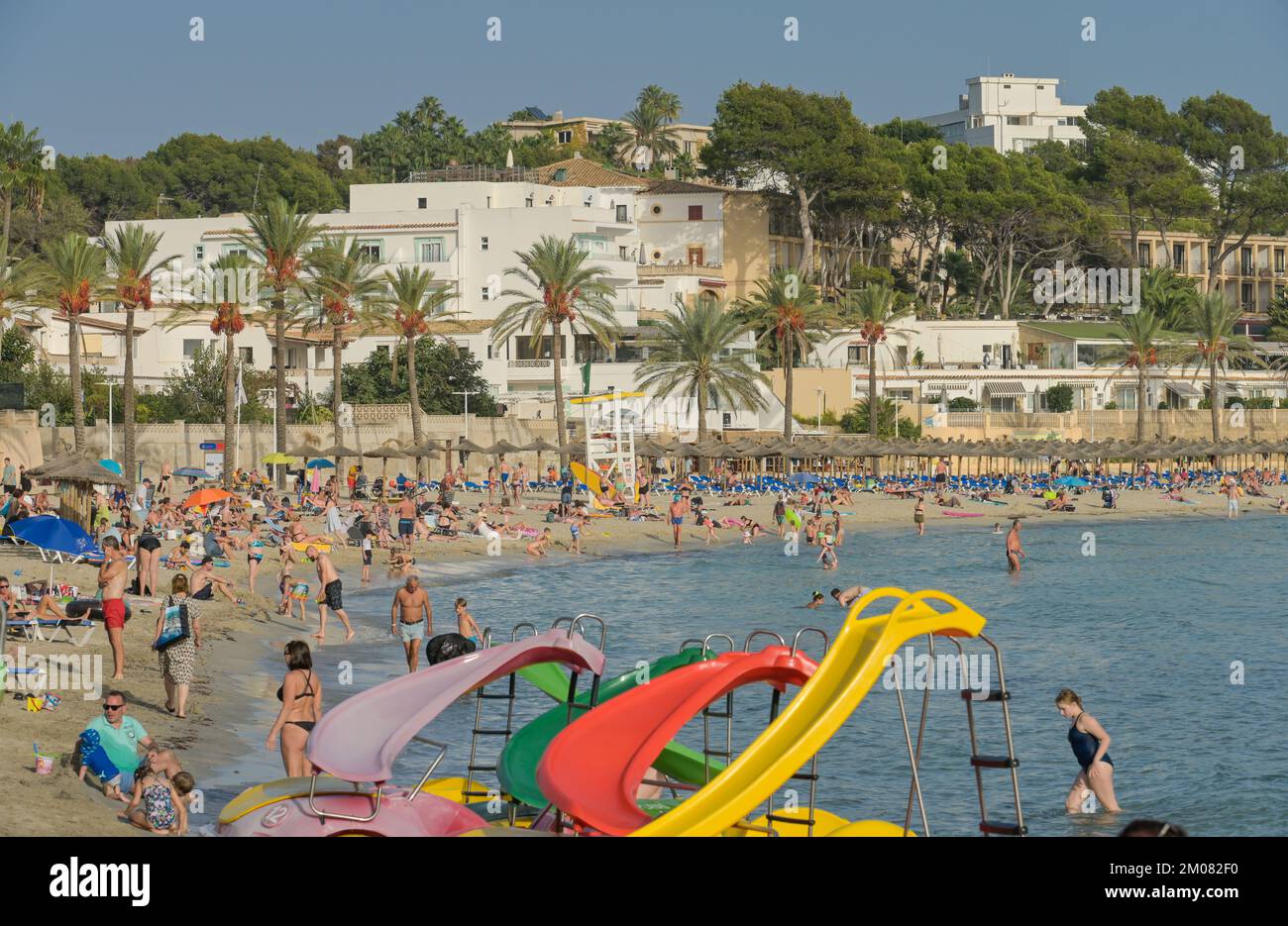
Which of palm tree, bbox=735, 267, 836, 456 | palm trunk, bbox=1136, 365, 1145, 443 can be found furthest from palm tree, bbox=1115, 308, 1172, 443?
palm tree, bbox=735, 267, 836, 456

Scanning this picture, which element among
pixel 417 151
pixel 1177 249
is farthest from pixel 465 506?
pixel 1177 249

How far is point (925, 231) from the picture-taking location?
100938 millimetres

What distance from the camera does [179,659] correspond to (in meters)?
16.5

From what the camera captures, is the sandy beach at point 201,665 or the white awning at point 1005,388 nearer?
the sandy beach at point 201,665

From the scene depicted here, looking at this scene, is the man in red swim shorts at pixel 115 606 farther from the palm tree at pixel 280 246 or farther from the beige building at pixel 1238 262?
the beige building at pixel 1238 262

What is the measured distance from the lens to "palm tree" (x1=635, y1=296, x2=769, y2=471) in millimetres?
61719

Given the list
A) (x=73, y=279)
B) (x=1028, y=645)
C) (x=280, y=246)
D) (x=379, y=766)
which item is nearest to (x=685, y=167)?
(x=280, y=246)

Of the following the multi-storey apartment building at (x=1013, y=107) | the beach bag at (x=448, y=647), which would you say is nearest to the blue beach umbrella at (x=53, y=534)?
the beach bag at (x=448, y=647)

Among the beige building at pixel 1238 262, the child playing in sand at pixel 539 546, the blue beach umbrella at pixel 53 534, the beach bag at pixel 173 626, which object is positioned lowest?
the child playing in sand at pixel 539 546

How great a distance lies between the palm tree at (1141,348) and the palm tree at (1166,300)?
47.5 ft

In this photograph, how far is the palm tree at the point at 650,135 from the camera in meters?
126

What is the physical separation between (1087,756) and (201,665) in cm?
1202

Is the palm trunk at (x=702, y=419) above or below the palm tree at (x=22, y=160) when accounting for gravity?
below
